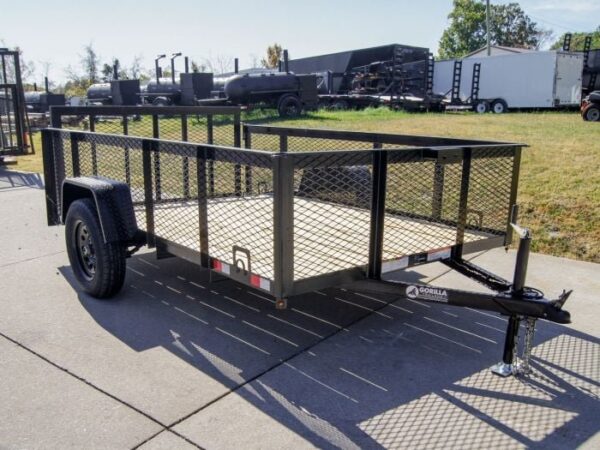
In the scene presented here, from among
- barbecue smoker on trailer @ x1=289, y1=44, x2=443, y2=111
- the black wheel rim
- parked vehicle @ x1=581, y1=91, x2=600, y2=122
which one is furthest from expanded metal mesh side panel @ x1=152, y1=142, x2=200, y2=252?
barbecue smoker on trailer @ x1=289, y1=44, x2=443, y2=111

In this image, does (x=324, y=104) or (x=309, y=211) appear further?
(x=324, y=104)

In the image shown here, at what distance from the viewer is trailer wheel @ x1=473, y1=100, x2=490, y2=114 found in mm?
28362

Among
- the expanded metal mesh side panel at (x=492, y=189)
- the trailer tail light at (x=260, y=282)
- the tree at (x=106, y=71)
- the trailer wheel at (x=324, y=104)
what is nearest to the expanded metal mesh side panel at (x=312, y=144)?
the expanded metal mesh side panel at (x=492, y=189)

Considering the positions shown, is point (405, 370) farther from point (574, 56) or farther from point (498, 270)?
point (574, 56)

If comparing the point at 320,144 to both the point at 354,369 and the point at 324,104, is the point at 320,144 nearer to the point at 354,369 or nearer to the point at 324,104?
the point at 354,369

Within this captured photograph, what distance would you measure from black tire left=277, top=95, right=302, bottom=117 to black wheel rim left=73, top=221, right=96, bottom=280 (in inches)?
694

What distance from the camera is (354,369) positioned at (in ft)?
11.6

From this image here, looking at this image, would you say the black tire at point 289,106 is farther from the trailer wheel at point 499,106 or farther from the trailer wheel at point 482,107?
the trailer wheel at point 499,106

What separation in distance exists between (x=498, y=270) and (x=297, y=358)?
8.71 feet

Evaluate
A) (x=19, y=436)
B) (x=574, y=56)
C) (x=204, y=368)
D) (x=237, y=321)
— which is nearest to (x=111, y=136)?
(x=237, y=321)

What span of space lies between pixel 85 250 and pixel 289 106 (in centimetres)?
1830

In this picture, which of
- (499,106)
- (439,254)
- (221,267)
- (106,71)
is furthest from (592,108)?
(106,71)

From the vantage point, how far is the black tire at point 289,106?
2202cm

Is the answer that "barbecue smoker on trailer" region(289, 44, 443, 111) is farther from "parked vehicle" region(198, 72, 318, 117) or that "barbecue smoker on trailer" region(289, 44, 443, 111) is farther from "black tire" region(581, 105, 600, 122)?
"black tire" region(581, 105, 600, 122)
